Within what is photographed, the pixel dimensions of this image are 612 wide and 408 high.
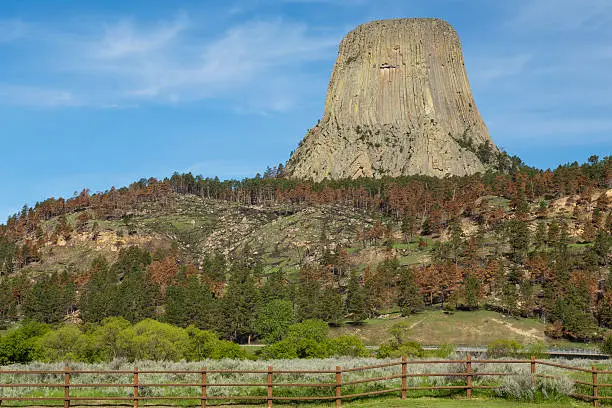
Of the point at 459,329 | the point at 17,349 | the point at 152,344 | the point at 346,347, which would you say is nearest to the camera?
the point at 152,344

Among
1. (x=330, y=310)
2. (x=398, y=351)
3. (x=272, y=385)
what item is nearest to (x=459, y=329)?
(x=330, y=310)

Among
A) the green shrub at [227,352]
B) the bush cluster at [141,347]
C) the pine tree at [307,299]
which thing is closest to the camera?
the bush cluster at [141,347]

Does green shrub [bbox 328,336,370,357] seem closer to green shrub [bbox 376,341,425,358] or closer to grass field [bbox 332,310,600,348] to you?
green shrub [bbox 376,341,425,358]

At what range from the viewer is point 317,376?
118ft

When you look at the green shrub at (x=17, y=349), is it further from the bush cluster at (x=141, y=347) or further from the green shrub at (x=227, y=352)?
the green shrub at (x=227, y=352)

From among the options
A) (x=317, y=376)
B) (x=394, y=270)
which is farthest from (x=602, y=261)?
(x=317, y=376)

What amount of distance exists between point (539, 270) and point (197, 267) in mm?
89924

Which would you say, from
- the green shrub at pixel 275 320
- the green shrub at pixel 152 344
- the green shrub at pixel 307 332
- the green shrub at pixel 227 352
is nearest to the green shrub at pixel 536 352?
the green shrub at pixel 307 332

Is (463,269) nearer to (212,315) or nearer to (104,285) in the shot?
(212,315)

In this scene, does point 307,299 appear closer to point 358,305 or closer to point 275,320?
point 358,305

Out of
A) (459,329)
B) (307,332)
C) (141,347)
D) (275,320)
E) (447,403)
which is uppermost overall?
A: (447,403)

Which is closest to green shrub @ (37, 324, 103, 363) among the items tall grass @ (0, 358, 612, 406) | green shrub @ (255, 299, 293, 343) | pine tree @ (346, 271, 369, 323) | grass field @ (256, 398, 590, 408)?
green shrub @ (255, 299, 293, 343)

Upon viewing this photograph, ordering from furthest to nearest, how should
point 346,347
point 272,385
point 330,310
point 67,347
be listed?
point 330,310 < point 67,347 < point 346,347 < point 272,385

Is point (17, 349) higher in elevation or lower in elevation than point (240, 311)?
lower
